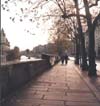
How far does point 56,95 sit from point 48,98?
97cm

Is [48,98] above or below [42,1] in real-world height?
below

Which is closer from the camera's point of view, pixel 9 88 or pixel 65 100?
pixel 65 100

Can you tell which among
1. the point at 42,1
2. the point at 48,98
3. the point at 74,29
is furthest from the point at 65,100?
the point at 74,29

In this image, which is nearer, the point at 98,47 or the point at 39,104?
the point at 39,104

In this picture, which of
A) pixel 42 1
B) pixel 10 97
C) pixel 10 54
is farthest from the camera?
pixel 10 54

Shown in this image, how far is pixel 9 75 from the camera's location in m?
12.8

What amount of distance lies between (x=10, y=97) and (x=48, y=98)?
1.31 meters

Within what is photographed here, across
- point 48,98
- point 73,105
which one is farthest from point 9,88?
point 73,105

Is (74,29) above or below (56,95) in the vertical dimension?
above

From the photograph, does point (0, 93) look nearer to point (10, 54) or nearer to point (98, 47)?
point (10, 54)

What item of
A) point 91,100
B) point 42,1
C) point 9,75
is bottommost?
point 91,100

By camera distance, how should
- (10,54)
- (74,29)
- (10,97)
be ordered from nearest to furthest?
(10,97), (74,29), (10,54)

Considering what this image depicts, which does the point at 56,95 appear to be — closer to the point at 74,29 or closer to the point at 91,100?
the point at 91,100

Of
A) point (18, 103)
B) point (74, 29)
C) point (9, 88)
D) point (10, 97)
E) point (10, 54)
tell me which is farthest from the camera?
point (10, 54)
